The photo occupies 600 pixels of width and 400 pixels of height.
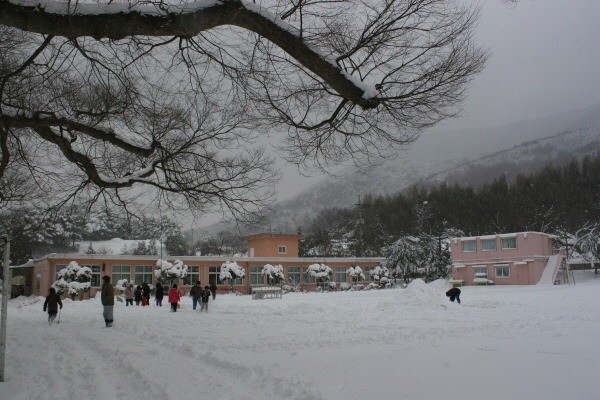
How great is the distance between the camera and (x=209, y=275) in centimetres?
4438

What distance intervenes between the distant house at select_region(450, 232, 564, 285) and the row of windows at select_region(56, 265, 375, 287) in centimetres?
835

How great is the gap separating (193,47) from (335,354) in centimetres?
536

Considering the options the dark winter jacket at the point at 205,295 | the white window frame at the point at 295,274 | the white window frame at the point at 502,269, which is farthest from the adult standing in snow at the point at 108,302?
the white window frame at the point at 502,269

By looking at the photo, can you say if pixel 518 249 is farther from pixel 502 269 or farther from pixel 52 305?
pixel 52 305

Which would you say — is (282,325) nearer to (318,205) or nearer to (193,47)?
(193,47)

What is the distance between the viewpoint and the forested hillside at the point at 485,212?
62.1m

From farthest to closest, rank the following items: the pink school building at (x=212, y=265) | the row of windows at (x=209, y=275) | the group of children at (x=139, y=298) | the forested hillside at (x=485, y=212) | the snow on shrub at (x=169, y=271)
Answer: the forested hillside at (x=485, y=212) < the row of windows at (x=209, y=275) < the pink school building at (x=212, y=265) < the snow on shrub at (x=169, y=271) < the group of children at (x=139, y=298)

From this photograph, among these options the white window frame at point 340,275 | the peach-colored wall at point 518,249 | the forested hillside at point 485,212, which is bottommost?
the white window frame at point 340,275

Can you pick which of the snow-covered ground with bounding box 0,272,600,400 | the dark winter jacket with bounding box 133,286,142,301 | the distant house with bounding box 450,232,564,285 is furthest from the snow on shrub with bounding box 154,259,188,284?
the snow-covered ground with bounding box 0,272,600,400

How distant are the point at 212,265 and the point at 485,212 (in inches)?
1535

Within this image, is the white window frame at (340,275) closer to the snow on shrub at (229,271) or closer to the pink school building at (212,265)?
the pink school building at (212,265)

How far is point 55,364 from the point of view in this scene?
8.19 meters

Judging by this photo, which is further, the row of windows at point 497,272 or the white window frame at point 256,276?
the white window frame at point 256,276

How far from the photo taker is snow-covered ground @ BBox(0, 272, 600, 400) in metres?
5.83
